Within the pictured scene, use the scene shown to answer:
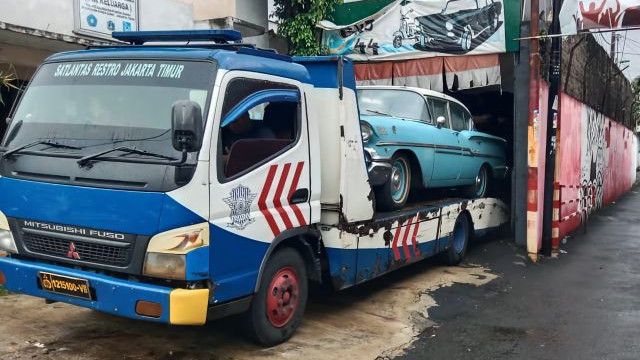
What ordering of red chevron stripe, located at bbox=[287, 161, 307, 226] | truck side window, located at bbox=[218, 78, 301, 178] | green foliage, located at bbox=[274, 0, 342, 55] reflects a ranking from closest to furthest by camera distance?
truck side window, located at bbox=[218, 78, 301, 178] → red chevron stripe, located at bbox=[287, 161, 307, 226] → green foliage, located at bbox=[274, 0, 342, 55]

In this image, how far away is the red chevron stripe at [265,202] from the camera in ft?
15.7

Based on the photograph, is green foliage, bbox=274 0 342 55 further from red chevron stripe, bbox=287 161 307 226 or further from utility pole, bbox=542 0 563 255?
red chevron stripe, bbox=287 161 307 226

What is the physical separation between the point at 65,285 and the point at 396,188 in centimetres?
412

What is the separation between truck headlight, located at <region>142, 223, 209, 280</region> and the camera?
404cm

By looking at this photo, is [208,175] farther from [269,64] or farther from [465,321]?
[465,321]

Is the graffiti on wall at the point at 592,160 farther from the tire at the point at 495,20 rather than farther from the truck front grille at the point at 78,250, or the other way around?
the truck front grille at the point at 78,250

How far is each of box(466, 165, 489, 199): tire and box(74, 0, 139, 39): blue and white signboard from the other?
6.55 m

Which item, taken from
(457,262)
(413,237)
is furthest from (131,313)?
(457,262)

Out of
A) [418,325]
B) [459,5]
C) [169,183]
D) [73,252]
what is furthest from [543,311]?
[459,5]

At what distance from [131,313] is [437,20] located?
911 centimetres

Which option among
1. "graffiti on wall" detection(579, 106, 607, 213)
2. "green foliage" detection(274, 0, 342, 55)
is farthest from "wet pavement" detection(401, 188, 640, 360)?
"green foliage" detection(274, 0, 342, 55)

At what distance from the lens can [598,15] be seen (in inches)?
347

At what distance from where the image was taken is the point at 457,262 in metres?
8.86

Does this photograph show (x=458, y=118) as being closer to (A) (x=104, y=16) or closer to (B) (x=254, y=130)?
(B) (x=254, y=130)
